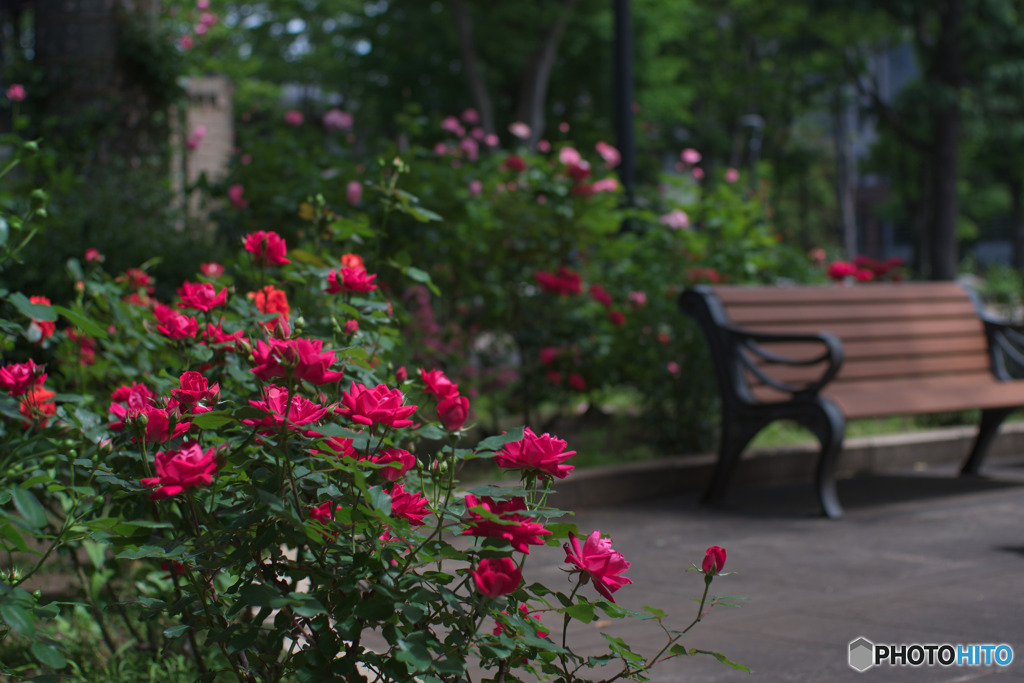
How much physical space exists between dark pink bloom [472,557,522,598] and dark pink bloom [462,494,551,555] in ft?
0.10

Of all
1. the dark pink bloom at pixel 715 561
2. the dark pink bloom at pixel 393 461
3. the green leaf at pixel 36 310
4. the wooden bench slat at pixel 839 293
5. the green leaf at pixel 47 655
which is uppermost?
the green leaf at pixel 36 310

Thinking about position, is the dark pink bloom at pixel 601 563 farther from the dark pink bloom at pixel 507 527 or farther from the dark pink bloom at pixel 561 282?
the dark pink bloom at pixel 561 282

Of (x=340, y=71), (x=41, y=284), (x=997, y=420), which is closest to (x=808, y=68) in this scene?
(x=340, y=71)

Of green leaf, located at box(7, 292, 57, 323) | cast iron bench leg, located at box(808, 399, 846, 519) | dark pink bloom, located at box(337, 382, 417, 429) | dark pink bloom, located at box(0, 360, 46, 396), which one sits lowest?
cast iron bench leg, located at box(808, 399, 846, 519)

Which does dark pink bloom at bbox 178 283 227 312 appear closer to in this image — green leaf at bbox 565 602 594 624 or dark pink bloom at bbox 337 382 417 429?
dark pink bloom at bbox 337 382 417 429

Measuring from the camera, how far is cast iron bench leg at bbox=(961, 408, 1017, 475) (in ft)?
20.1

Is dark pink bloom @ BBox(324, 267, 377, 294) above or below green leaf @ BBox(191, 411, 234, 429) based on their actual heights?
above

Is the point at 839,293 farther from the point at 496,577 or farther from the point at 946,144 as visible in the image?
the point at 946,144

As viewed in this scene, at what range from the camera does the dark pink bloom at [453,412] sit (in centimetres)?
168

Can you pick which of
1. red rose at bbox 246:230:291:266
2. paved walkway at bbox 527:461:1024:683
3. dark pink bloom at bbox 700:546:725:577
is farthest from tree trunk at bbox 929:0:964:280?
dark pink bloom at bbox 700:546:725:577

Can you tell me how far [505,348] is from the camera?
6.56 m

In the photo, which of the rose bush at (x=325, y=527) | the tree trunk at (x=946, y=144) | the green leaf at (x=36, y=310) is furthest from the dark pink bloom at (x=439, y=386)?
the tree trunk at (x=946, y=144)

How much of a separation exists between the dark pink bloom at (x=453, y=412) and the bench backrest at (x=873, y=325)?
401cm

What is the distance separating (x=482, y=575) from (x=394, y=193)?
145 centimetres
